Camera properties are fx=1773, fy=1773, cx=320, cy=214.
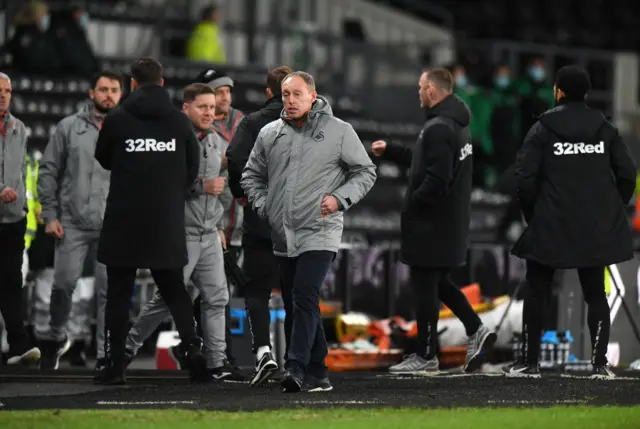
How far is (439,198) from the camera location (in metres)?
12.1

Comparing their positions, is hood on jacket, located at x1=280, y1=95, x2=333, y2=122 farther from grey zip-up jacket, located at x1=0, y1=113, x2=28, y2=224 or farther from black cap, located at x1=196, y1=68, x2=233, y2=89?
grey zip-up jacket, located at x1=0, y1=113, x2=28, y2=224

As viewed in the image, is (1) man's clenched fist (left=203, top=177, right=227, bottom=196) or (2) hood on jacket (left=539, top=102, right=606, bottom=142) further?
(2) hood on jacket (left=539, top=102, right=606, bottom=142)

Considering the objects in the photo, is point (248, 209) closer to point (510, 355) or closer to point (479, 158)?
point (510, 355)

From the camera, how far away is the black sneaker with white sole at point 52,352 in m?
12.7

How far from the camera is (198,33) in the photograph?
21891 mm

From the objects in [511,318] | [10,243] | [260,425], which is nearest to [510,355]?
[511,318]

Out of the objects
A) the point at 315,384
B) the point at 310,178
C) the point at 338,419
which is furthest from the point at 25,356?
the point at 338,419

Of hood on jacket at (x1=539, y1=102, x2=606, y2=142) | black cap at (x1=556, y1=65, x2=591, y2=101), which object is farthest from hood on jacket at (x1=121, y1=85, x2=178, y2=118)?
black cap at (x1=556, y1=65, x2=591, y2=101)

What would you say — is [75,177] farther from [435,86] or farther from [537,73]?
[537,73]

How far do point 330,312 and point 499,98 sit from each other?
32.3 feet

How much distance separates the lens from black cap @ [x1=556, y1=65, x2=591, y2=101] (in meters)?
11.6

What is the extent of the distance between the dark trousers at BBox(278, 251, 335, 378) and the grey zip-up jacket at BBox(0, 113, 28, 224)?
2.53 metres

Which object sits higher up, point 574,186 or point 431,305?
point 574,186

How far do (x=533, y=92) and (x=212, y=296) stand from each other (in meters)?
12.9
